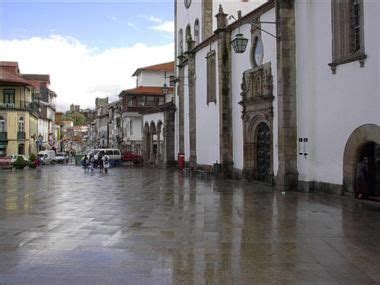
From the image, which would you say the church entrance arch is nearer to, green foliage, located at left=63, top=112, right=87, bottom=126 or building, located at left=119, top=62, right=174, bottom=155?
building, located at left=119, top=62, right=174, bottom=155

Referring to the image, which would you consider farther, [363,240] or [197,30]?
[197,30]

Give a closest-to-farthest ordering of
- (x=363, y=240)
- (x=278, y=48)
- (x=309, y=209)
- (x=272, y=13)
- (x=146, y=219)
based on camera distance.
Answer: (x=363, y=240), (x=146, y=219), (x=309, y=209), (x=278, y=48), (x=272, y=13)

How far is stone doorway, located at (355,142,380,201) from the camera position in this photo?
16391 mm

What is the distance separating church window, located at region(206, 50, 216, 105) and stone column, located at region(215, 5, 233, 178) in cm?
247

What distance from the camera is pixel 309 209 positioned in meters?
14.1

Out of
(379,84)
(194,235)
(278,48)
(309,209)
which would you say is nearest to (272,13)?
(278,48)

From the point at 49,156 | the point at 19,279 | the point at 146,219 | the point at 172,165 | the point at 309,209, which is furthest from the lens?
the point at 49,156

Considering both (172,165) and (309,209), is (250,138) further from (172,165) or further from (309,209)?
(172,165)

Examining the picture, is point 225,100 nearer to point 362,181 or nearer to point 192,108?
point 192,108

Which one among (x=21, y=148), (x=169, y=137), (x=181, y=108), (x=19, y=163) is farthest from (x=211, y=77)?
(x=21, y=148)

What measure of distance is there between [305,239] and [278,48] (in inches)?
501

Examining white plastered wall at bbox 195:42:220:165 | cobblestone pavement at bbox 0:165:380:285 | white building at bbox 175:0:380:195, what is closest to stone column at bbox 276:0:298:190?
white building at bbox 175:0:380:195

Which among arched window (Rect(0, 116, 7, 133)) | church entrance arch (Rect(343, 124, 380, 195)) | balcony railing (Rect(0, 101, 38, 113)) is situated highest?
balcony railing (Rect(0, 101, 38, 113))

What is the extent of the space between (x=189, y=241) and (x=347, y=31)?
36.7 ft
